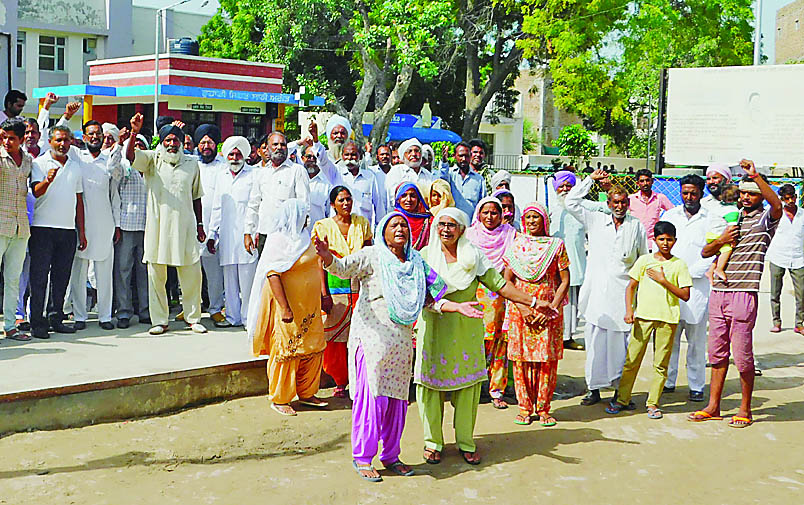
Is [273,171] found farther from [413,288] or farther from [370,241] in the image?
[413,288]

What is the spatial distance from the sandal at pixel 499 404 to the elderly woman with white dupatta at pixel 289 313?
1.30 metres

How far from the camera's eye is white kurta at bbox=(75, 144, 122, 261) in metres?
7.81

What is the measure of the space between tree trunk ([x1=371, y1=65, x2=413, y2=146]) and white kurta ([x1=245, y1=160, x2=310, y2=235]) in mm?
17961

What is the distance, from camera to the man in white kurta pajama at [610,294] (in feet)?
23.3

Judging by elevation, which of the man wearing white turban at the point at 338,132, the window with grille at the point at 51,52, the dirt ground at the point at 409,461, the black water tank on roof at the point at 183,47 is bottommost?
the dirt ground at the point at 409,461

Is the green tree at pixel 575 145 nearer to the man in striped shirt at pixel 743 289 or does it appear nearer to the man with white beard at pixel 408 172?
the man with white beard at pixel 408 172

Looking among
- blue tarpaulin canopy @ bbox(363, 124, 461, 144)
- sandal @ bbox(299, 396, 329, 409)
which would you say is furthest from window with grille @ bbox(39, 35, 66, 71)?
sandal @ bbox(299, 396, 329, 409)

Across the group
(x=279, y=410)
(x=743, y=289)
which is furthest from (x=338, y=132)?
(x=743, y=289)

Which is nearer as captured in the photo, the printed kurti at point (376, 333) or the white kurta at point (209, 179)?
the printed kurti at point (376, 333)

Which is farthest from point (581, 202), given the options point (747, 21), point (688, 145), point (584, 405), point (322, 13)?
point (747, 21)

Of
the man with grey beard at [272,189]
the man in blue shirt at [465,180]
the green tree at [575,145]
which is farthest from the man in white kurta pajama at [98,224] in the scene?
the green tree at [575,145]

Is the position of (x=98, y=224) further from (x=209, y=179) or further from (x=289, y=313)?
(x=289, y=313)

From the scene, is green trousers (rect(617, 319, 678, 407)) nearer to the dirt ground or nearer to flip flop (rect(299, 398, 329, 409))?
the dirt ground

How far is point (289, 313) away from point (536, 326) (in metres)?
1.72
